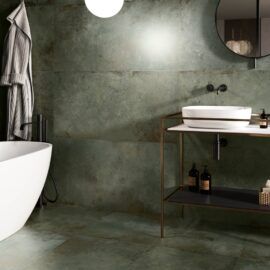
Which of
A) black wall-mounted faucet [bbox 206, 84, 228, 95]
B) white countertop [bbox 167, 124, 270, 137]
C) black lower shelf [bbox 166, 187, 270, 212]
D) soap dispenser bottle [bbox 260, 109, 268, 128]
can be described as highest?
black wall-mounted faucet [bbox 206, 84, 228, 95]

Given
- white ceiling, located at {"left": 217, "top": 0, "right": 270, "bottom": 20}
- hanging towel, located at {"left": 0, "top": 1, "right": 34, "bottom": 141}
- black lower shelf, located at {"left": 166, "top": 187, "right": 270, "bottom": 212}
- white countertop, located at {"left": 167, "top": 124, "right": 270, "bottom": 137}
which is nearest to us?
white countertop, located at {"left": 167, "top": 124, "right": 270, "bottom": 137}

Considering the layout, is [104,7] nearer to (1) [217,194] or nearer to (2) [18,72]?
(2) [18,72]

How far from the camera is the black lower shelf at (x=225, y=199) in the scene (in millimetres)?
3352

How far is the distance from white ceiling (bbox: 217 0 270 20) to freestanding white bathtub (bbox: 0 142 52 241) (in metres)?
1.77

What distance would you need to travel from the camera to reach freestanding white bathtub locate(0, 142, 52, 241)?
323 cm

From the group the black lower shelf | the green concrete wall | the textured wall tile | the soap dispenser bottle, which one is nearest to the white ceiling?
the green concrete wall

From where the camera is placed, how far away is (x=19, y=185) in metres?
3.38

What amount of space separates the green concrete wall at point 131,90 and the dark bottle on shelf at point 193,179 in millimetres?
156

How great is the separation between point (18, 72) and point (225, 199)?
2.16m

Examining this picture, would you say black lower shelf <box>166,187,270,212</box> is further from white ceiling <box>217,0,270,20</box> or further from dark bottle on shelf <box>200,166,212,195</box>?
white ceiling <box>217,0,270,20</box>

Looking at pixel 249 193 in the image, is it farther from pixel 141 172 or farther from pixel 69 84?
pixel 69 84

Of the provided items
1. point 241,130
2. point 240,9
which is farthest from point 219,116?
point 240,9

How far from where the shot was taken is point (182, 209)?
13.3 feet

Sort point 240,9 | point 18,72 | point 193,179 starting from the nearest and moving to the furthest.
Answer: point 240,9 < point 193,179 < point 18,72
